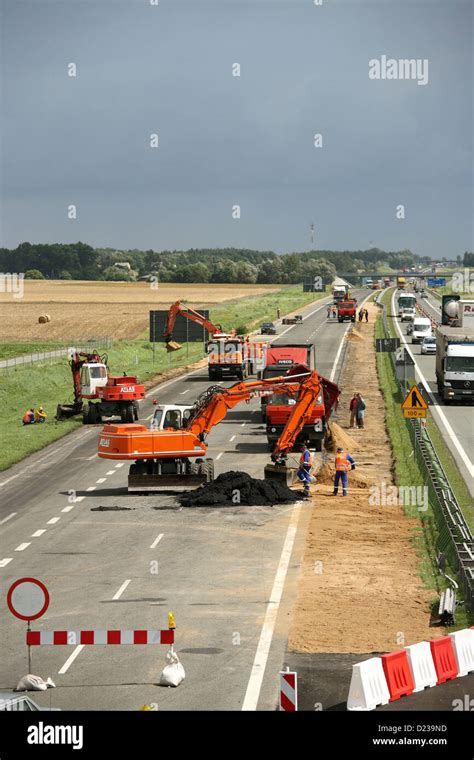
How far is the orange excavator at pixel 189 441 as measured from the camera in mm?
39344

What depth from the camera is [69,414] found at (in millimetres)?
59844

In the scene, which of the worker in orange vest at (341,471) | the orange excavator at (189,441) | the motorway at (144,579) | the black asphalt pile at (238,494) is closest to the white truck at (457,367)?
the motorway at (144,579)

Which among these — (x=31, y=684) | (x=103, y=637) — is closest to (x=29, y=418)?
(x=31, y=684)

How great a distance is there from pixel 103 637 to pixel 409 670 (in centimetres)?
456

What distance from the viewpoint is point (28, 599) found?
19.7 metres

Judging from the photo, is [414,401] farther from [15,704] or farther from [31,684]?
[15,704]

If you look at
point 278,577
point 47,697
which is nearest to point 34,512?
point 278,577

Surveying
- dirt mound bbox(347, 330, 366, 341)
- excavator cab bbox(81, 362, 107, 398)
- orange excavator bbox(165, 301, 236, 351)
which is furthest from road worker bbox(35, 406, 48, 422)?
dirt mound bbox(347, 330, 366, 341)

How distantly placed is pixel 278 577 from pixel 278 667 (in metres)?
7.16

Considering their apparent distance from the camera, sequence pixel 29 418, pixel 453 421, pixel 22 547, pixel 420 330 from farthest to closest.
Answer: pixel 420 330
pixel 29 418
pixel 453 421
pixel 22 547

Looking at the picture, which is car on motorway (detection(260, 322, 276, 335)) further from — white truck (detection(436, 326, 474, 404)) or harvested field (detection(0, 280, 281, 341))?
white truck (detection(436, 326, 474, 404))

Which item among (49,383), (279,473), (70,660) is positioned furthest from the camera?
(49,383)

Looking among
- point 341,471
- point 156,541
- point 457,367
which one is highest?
point 457,367
